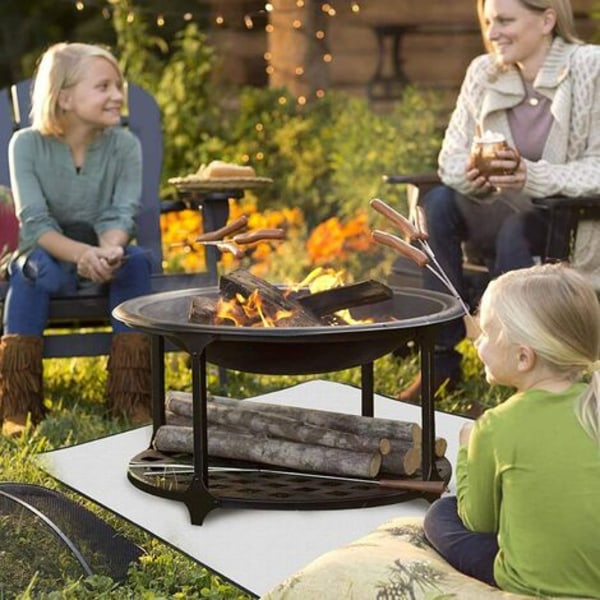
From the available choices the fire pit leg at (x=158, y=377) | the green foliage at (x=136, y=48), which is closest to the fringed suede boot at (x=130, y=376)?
the fire pit leg at (x=158, y=377)

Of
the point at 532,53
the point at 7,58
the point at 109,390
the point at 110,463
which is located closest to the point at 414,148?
the point at 532,53

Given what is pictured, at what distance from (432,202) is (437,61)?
3418 mm

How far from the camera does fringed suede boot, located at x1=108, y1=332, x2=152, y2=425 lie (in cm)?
425

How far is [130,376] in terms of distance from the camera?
14.0 ft

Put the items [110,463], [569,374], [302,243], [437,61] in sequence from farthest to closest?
[437,61], [302,243], [110,463], [569,374]

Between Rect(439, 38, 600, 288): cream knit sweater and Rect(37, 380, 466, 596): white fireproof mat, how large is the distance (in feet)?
3.03

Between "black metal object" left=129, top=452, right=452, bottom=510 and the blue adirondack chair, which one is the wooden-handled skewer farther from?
the blue adirondack chair

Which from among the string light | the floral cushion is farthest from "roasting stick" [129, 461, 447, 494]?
the string light

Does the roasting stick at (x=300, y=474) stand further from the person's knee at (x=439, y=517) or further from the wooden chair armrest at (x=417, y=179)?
the wooden chair armrest at (x=417, y=179)

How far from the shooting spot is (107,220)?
14.5ft

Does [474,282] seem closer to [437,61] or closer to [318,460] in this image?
[318,460]

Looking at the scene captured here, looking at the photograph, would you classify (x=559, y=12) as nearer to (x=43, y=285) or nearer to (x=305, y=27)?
(x=43, y=285)

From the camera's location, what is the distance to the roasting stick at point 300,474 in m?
3.21

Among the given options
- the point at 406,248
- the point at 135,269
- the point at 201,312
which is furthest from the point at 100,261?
the point at 406,248
